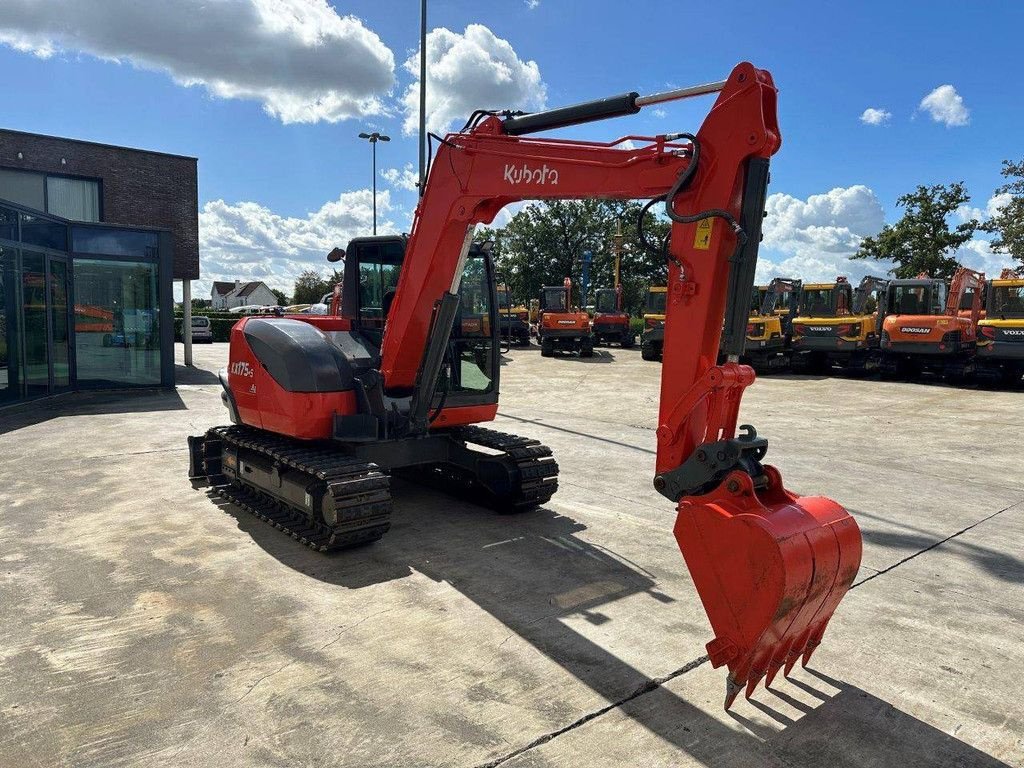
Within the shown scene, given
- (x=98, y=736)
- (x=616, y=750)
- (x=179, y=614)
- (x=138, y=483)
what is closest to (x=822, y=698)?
(x=616, y=750)

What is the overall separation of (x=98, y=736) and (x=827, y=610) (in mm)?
3392

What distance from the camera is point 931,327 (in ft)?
62.8

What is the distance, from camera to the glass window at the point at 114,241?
1456cm

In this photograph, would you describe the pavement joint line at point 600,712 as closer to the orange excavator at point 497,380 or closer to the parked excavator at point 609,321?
the orange excavator at point 497,380

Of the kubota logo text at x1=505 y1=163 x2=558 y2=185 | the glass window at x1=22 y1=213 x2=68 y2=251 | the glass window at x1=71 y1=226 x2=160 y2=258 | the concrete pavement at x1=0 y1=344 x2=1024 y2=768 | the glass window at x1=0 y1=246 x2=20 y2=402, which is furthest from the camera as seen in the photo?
the glass window at x1=71 y1=226 x2=160 y2=258

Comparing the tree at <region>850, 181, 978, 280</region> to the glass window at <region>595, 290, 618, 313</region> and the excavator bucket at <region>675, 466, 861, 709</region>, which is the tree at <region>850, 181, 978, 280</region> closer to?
the glass window at <region>595, 290, 618, 313</region>

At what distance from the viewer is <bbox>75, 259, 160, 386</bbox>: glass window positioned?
14.8m

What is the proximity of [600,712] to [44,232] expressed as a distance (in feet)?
47.1

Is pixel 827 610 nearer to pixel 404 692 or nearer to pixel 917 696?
pixel 917 696

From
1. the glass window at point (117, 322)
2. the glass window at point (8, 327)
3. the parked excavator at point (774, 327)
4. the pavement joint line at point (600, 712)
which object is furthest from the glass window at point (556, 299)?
the pavement joint line at point (600, 712)

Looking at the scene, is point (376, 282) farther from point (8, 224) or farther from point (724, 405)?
point (8, 224)

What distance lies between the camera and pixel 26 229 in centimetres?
1304

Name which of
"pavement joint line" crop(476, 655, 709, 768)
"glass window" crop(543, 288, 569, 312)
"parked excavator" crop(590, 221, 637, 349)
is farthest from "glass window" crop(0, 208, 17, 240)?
"parked excavator" crop(590, 221, 637, 349)

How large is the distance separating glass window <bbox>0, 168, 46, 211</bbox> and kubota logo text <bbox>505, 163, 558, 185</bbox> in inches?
791
